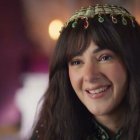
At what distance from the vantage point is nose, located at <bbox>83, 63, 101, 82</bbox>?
1.18 metres

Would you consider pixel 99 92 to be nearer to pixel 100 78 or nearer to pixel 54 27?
pixel 100 78

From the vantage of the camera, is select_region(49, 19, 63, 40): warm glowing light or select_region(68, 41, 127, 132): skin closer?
select_region(68, 41, 127, 132): skin

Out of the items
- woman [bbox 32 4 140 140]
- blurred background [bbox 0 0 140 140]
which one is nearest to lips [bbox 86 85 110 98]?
woman [bbox 32 4 140 140]

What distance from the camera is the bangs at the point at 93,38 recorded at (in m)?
1.20

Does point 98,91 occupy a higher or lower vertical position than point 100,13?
lower

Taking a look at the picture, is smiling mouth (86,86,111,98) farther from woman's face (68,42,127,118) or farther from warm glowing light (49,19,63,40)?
warm glowing light (49,19,63,40)

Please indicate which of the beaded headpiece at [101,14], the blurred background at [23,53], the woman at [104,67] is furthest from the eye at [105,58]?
the blurred background at [23,53]

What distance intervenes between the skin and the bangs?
13mm

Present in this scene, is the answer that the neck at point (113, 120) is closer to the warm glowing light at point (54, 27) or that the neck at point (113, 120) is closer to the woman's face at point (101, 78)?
the woman's face at point (101, 78)

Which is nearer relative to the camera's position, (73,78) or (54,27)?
(73,78)

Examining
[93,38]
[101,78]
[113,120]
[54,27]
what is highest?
[54,27]

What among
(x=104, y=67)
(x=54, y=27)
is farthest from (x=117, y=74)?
(x=54, y=27)

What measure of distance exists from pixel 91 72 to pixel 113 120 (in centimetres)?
18

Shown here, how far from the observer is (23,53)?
372 centimetres
